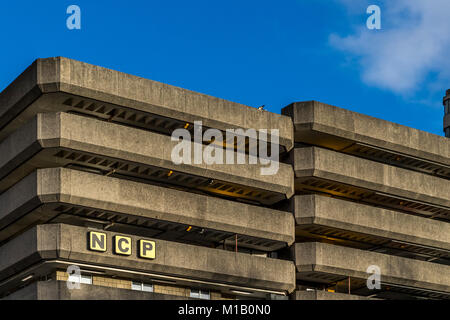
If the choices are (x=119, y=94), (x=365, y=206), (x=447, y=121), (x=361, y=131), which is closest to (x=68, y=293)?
(x=119, y=94)

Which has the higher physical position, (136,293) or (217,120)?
(217,120)

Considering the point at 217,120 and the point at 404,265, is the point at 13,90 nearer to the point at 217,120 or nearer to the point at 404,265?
the point at 217,120

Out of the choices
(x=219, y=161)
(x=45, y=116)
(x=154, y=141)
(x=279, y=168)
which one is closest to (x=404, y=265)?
(x=279, y=168)

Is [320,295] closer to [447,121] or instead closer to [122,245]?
[122,245]

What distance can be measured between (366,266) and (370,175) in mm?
6513

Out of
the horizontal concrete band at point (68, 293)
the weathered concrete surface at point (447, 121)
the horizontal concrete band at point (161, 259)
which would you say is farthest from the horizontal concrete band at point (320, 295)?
the weathered concrete surface at point (447, 121)

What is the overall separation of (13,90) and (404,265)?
1187 inches

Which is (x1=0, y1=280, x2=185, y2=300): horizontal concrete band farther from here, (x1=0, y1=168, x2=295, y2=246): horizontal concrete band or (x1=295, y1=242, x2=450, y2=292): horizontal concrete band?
(x1=295, y1=242, x2=450, y2=292): horizontal concrete band

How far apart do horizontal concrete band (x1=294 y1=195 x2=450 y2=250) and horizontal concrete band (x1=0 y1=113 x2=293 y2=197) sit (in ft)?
13.1

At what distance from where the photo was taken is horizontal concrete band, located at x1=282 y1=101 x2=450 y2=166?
72.2m

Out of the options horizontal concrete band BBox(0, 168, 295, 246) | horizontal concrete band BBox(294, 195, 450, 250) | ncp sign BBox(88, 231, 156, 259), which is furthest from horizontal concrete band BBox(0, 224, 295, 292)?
horizontal concrete band BBox(294, 195, 450, 250)

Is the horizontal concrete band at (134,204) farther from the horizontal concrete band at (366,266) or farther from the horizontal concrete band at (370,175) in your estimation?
the horizontal concrete band at (370,175)

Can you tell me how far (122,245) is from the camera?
203 feet

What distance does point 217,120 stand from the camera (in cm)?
6762
